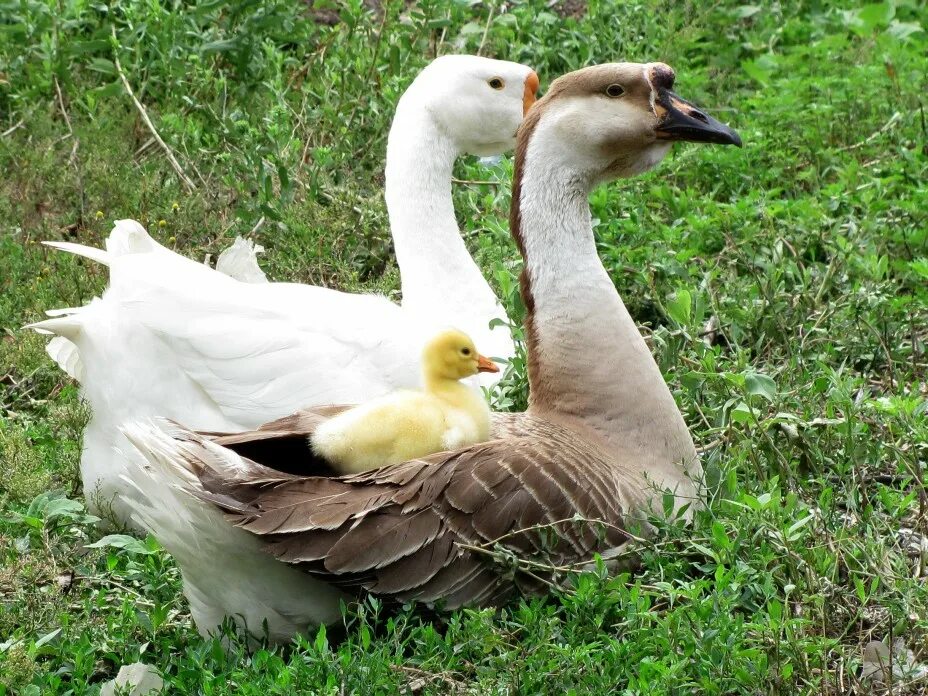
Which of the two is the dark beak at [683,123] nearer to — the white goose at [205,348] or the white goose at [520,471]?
the white goose at [520,471]

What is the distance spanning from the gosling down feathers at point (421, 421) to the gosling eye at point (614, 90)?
3.43ft

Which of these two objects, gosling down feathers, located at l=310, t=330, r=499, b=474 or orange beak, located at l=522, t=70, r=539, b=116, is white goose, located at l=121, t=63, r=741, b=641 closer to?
gosling down feathers, located at l=310, t=330, r=499, b=474

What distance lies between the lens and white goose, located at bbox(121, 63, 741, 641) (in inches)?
162

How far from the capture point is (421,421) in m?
4.35

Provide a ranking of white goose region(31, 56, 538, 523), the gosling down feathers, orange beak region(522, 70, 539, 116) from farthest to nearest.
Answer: orange beak region(522, 70, 539, 116) → white goose region(31, 56, 538, 523) → the gosling down feathers

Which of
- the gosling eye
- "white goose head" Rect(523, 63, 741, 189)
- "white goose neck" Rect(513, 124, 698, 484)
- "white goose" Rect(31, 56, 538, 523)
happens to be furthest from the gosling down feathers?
the gosling eye

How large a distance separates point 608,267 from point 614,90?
165 cm

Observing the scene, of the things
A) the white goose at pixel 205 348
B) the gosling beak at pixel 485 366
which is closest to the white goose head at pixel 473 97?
the white goose at pixel 205 348

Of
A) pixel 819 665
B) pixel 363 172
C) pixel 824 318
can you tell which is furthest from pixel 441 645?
pixel 363 172

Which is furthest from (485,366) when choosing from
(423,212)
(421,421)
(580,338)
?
(423,212)

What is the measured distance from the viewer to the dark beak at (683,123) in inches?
192

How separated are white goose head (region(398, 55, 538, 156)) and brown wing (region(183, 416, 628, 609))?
229cm

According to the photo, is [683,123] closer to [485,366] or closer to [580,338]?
[580,338]

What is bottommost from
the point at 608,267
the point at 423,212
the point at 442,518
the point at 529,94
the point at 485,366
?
the point at 442,518
